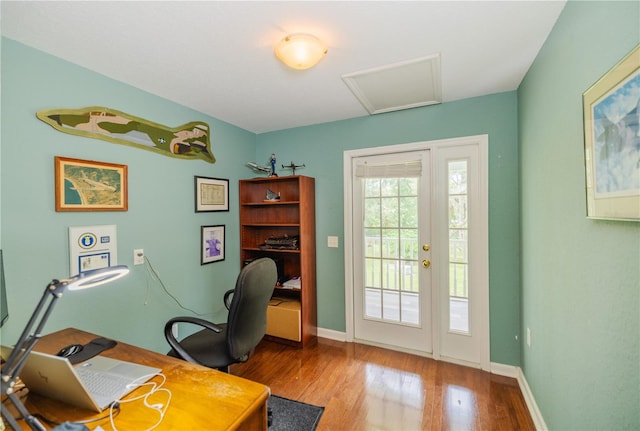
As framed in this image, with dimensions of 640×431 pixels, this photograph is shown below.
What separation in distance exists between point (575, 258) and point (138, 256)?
2810mm

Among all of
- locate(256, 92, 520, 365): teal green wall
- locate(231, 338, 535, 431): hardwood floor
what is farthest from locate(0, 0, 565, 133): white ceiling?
locate(231, 338, 535, 431): hardwood floor

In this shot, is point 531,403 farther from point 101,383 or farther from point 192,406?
point 101,383

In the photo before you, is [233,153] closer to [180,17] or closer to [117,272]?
[180,17]

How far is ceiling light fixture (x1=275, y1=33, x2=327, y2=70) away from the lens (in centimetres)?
154

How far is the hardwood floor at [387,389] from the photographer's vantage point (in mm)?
1832

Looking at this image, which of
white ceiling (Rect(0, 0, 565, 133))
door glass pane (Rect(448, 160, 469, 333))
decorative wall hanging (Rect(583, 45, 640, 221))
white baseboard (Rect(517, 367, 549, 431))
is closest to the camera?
decorative wall hanging (Rect(583, 45, 640, 221))

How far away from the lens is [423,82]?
214 cm

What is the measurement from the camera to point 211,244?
2.83m

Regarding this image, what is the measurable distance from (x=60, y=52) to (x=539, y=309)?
3.48 meters

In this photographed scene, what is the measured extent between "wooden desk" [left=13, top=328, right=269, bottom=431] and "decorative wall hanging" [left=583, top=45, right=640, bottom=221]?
1.43 meters

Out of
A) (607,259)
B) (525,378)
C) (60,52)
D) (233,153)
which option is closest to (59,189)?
(60,52)

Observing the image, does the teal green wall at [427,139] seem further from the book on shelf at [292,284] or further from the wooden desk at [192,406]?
the wooden desk at [192,406]

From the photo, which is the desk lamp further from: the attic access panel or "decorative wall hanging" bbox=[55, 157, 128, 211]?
the attic access panel

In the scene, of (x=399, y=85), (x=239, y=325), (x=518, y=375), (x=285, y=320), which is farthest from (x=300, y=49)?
(x=518, y=375)
